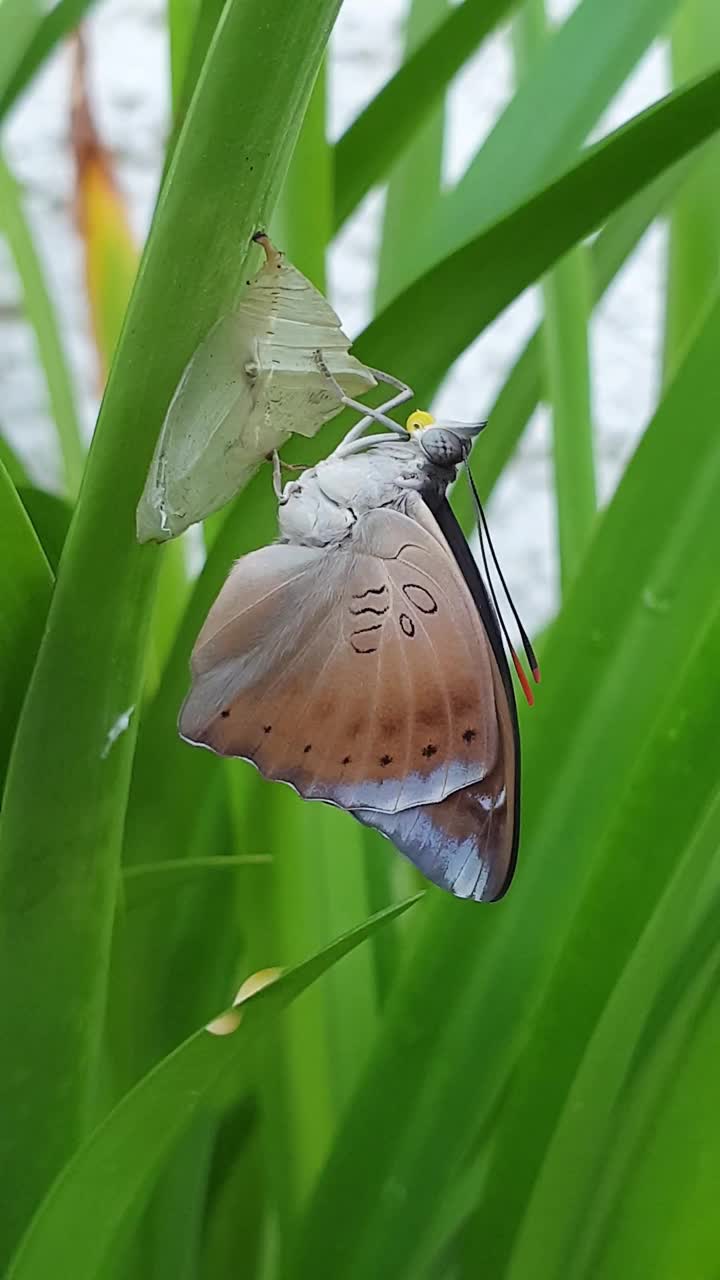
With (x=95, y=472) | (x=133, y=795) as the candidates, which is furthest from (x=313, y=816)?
(x=95, y=472)

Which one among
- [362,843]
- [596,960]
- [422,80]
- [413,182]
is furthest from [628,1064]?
[413,182]

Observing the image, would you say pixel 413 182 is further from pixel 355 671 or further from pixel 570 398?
pixel 355 671

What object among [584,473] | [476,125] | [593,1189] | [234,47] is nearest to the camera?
[234,47]

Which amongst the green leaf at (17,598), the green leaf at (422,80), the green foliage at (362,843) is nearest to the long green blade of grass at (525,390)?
the green foliage at (362,843)

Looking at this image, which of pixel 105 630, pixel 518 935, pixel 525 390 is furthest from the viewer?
pixel 525 390

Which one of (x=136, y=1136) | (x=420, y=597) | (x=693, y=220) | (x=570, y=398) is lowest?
(x=136, y=1136)

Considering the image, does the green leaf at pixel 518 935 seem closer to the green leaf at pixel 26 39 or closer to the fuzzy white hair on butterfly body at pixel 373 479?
the fuzzy white hair on butterfly body at pixel 373 479

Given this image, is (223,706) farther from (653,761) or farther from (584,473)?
(584,473)
